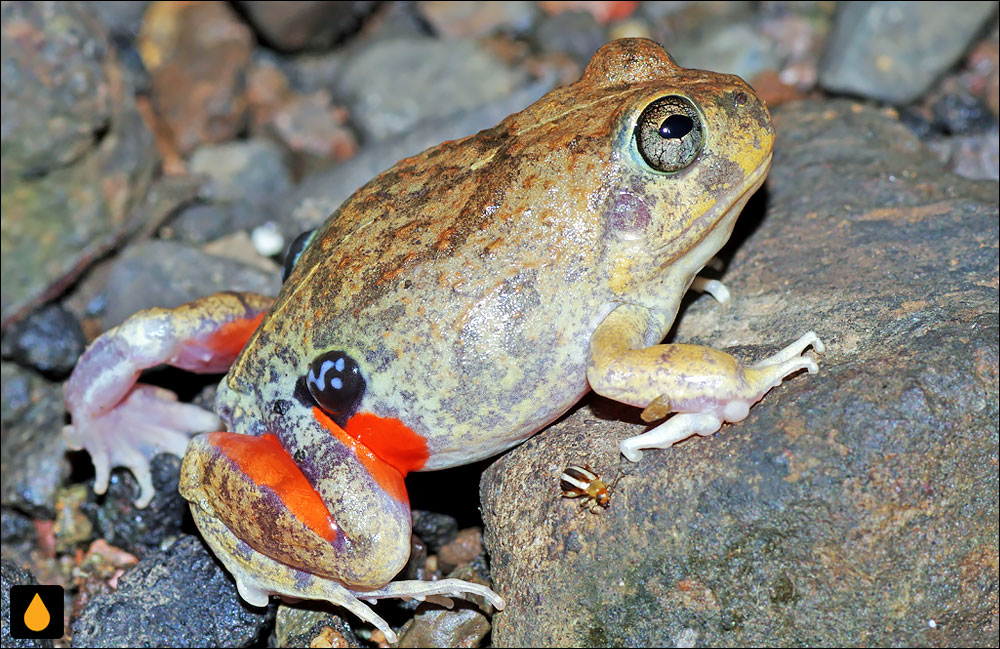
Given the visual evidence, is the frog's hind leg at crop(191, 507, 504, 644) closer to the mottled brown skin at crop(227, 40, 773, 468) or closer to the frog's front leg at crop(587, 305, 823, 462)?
the mottled brown skin at crop(227, 40, 773, 468)

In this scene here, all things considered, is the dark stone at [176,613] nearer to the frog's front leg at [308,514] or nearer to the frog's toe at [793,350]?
the frog's front leg at [308,514]

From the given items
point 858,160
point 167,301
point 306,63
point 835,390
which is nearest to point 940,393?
point 835,390

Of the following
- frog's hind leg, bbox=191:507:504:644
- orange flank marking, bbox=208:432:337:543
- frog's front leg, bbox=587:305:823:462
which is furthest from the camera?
frog's hind leg, bbox=191:507:504:644

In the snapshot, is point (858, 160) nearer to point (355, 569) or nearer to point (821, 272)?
point (821, 272)

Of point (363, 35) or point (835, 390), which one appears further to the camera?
point (363, 35)

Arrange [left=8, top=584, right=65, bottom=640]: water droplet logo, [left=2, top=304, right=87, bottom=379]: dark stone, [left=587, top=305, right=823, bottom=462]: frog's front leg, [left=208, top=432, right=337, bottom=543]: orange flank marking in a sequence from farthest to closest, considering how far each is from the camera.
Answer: [left=2, top=304, right=87, bottom=379]: dark stone
[left=8, top=584, right=65, bottom=640]: water droplet logo
[left=208, top=432, right=337, bottom=543]: orange flank marking
[left=587, top=305, right=823, bottom=462]: frog's front leg

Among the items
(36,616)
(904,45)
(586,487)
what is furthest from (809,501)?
(904,45)

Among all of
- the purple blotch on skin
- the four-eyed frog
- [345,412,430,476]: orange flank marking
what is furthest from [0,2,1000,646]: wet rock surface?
the purple blotch on skin
